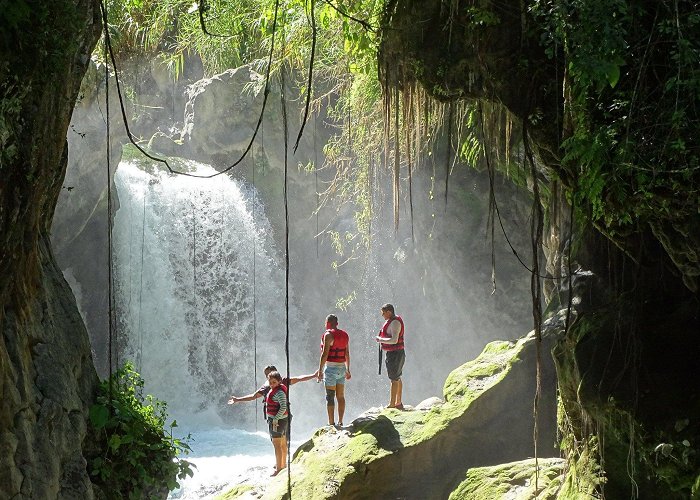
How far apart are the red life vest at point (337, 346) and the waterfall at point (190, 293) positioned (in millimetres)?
8625

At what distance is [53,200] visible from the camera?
6176 millimetres

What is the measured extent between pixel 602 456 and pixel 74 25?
4.46 m

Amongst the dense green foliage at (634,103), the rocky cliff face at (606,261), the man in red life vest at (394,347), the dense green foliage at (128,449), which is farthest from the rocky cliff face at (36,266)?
the man in red life vest at (394,347)

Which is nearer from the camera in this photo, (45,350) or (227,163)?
(45,350)

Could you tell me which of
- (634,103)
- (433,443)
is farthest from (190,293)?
(634,103)

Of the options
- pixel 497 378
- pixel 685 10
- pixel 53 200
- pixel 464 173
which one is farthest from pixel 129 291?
pixel 685 10

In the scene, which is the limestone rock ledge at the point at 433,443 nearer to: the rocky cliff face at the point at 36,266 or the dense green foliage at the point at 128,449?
the dense green foliage at the point at 128,449

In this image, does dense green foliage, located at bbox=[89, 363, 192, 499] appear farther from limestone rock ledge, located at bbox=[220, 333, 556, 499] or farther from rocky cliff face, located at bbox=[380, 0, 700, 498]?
rocky cliff face, located at bbox=[380, 0, 700, 498]

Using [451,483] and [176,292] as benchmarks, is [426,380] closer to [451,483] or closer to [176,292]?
[176,292]

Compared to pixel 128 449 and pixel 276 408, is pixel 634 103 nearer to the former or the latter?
pixel 128 449

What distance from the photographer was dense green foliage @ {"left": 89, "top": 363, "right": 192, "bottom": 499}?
6.08 metres

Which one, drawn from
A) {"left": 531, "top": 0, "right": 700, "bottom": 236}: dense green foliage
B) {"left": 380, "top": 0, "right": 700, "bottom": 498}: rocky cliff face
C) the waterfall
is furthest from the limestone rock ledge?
Answer: the waterfall

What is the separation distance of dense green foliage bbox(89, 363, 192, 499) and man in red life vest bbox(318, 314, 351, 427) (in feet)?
9.56

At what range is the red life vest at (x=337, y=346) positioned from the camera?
30.8ft
